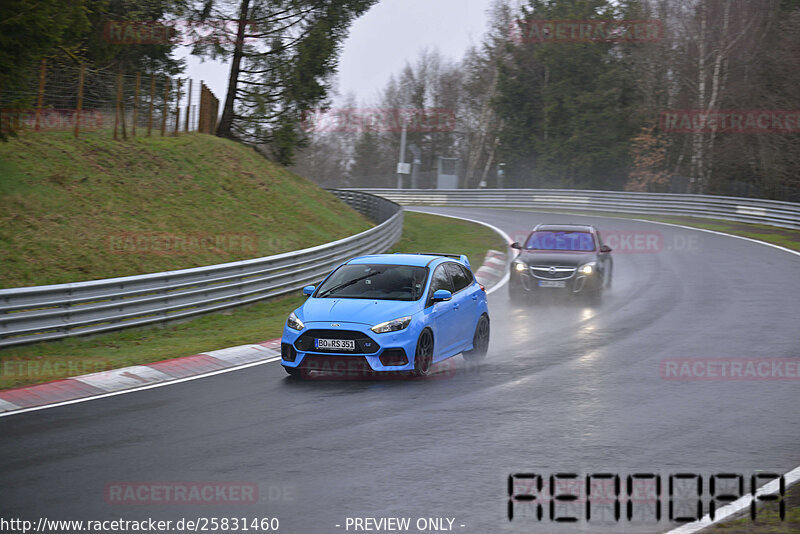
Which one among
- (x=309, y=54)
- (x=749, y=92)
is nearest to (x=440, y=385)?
(x=309, y=54)

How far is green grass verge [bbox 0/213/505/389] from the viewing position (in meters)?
11.8

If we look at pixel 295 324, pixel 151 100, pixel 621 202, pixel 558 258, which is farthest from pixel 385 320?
pixel 621 202

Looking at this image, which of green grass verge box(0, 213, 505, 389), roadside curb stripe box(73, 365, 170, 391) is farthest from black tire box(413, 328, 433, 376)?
green grass verge box(0, 213, 505, 389)

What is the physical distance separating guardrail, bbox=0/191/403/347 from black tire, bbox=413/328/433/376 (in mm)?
6110

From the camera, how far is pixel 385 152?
327 feet

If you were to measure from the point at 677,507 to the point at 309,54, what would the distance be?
29796 mm

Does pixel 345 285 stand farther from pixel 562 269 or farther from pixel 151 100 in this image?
pixel 151 100

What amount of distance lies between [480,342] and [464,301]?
0.84m

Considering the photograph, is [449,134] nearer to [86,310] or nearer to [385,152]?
[385,152]

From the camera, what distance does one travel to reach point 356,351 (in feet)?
35.3

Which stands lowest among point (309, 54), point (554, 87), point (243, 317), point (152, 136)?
point (243, 317)

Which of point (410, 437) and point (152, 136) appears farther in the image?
point (152, 136)

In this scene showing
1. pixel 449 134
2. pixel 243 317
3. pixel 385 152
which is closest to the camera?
pixel 243 317

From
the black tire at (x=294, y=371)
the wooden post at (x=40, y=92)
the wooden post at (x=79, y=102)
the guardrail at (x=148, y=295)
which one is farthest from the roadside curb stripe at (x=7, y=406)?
the wooden post at (x=79, y=102)
